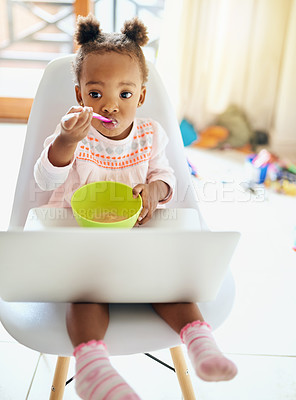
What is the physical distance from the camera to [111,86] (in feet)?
3.26

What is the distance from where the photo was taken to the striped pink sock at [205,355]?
2.32 feet

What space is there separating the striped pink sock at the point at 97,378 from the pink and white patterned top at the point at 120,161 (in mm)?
410

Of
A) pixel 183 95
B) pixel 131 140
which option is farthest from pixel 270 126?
pixel 131 140

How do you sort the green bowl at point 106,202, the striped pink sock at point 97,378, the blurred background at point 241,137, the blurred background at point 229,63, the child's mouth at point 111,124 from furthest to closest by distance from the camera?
1. the blurred background at point 229,63
2. the blurred background at point 241,137
3. the child's mouth at point 111,124
4. the green bowl at point 106,202
5. the striped pink sock at point 97,378

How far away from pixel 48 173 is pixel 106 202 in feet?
0.46

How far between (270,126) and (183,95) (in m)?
0.55

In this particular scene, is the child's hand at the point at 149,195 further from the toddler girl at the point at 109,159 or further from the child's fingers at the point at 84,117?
the child's fingers at the point at 84,117

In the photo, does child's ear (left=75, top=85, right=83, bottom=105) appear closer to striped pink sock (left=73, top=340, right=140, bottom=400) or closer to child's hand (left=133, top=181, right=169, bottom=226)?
child's hand (left=133, top=181, right=169, bottom=226)

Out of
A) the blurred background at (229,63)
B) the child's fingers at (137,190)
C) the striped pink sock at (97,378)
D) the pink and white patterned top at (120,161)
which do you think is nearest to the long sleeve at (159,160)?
the pink and white patterned top at (120,161)

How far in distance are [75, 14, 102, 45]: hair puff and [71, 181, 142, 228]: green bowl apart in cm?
36

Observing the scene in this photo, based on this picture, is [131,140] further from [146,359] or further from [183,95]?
[183,95]

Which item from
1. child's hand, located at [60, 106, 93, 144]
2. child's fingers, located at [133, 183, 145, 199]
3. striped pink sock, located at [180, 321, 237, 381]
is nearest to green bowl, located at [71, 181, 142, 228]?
child's fingers, located at [133, 183, 145, 199]

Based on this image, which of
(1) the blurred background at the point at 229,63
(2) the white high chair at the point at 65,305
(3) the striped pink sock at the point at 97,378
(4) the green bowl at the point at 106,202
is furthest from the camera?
(1) the blurred background at the point at 229,63

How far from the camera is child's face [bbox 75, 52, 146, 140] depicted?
0.99 metres
